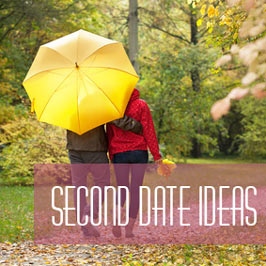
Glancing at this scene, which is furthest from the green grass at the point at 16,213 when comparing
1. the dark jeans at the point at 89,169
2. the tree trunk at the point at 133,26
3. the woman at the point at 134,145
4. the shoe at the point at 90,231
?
the tree trunk at the point at 133,26

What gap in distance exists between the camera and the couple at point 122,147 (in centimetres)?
476

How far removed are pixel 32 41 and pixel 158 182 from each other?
7.92m

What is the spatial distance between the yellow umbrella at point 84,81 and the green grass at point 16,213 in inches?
82.4

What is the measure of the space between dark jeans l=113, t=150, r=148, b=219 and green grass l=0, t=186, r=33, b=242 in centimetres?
173

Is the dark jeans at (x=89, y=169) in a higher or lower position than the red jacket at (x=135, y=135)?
lower

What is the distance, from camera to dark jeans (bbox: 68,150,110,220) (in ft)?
16.0

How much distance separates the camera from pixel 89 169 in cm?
494

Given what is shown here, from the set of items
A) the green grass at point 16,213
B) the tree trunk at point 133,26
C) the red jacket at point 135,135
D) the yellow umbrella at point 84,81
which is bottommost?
the green grass at point 16,213

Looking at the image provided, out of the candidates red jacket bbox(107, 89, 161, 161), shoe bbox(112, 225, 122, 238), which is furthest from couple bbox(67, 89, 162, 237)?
shoe bbox(112, 225, 122, 238)

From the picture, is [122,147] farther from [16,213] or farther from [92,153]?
[16,213]

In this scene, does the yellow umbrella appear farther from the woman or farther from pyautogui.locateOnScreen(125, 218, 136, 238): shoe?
pyautogui.locateOnScreen(125, 218, 136, 238): shoe

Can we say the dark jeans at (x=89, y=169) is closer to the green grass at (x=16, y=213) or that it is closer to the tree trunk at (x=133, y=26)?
the green grass at (x=16, y=213)

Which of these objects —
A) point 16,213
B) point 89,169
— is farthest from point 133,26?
point 89,169

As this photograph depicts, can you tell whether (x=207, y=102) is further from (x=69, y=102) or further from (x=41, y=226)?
(x=69, y=102)
